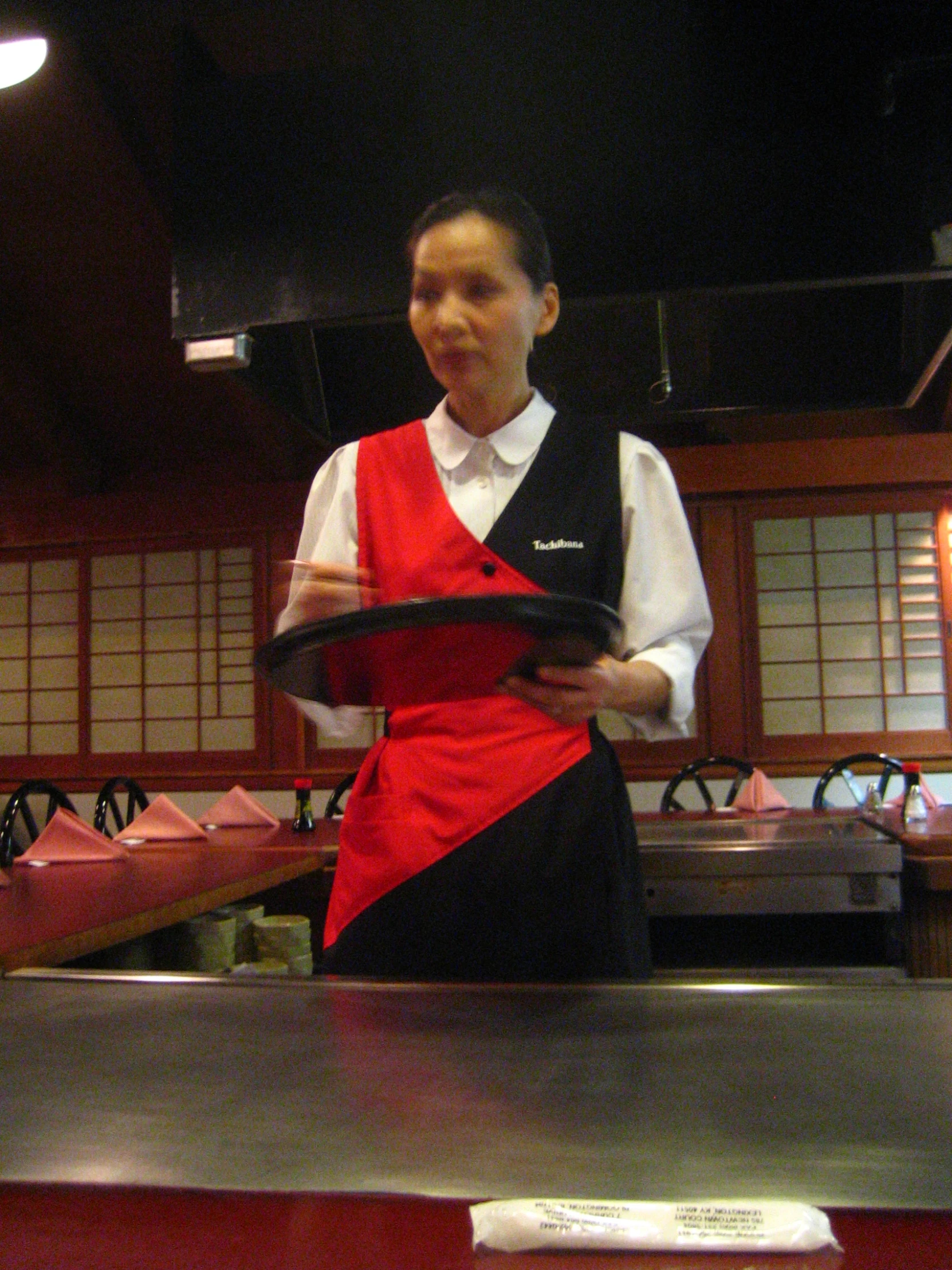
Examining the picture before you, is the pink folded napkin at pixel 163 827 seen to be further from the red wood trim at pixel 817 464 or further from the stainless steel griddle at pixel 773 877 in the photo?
the red wood trim at pixel 817 464

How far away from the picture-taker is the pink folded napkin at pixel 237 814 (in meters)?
3.22

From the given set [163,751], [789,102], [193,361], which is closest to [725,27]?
[789,102]

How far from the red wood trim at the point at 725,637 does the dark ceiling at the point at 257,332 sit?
48 cm

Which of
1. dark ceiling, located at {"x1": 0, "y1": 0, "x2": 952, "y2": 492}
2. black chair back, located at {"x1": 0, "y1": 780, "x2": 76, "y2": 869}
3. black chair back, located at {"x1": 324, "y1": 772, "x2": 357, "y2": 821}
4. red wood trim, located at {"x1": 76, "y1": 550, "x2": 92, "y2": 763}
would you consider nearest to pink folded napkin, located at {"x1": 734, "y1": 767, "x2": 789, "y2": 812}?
dark ceiling, located at {"x1": 0, "y1": 0, "x2": 952, "y2": 492}

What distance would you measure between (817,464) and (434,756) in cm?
434

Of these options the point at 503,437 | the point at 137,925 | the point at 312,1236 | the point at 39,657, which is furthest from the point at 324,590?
the point at 39,657

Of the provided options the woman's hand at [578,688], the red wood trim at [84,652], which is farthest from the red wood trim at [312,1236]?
the red wood trim at [84,652]

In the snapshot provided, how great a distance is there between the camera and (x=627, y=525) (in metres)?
1.06

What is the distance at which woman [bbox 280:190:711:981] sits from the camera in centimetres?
95

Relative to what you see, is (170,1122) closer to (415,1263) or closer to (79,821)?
(415,1263)

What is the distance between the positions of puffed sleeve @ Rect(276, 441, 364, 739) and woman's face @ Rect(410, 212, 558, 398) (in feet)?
0.52

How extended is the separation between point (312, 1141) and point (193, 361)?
2.12m

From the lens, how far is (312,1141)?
0.51 metres

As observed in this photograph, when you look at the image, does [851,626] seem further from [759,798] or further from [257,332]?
[257,332]
